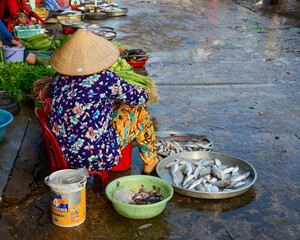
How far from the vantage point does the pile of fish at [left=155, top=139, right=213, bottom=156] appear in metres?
4.36

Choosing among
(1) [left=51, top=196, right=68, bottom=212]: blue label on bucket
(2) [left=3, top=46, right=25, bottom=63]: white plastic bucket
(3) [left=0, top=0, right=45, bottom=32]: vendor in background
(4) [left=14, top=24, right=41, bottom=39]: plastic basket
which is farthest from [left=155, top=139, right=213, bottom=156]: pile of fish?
(3) [left=0, top=0, right=45, bottom=32]: vendor in background

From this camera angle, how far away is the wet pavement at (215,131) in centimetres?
316

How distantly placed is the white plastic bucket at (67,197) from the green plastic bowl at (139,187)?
10.0 inches

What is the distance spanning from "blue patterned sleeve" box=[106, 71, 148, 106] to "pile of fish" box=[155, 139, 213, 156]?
1.09 m

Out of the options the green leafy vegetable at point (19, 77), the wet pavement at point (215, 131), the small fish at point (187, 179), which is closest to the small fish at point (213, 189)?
the wet pavement at point (215, 131)

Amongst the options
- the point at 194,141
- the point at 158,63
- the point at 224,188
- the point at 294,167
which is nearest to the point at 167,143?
the point at 194,141

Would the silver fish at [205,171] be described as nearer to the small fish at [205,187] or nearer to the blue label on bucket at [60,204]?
the small fish at [205,187]

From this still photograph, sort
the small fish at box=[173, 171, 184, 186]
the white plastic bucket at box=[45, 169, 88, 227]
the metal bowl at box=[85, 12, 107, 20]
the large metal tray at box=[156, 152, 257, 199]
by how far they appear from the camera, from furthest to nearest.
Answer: the metal bowl at box=[85, 12, 107, 20], the small fish at box=[173, 171, 184, 186], the large metal tray at box=[156, 152, 257, 199], the white plastic bucket at box=[45, 169, 88, 227]

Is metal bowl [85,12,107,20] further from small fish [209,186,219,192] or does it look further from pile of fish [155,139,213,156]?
small fish [209,186,219,192]

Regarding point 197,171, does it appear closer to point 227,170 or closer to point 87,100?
point 227,170

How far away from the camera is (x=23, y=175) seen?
3795mm

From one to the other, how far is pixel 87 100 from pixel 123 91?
29cm

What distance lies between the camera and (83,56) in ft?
10.6

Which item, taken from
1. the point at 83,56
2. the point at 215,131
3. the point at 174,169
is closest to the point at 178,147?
the point at 174,169
